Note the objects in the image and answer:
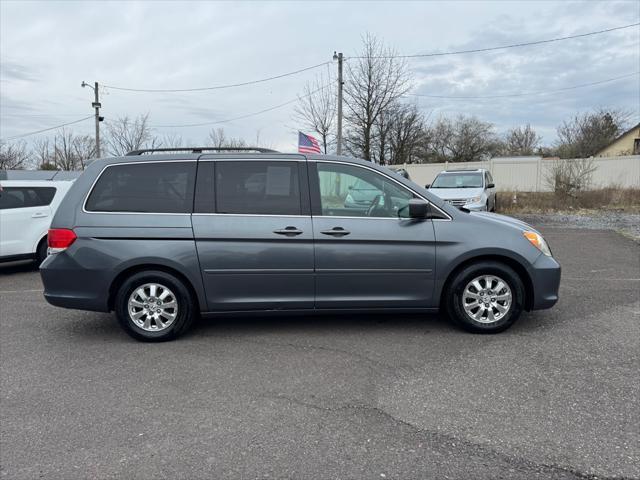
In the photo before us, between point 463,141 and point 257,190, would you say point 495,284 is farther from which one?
point 463,141

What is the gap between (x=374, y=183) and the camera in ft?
15.7

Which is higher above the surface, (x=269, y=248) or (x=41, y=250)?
(x=269, y=248)

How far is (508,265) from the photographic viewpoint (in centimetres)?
480

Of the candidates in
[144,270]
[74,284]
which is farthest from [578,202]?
[74,284]

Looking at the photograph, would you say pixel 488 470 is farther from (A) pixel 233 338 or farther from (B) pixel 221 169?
(B) pixel 221 169

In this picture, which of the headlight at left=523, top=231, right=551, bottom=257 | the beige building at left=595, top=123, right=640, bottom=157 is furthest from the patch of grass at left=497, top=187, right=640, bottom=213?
the beige building at left=595, top=123, right=640, bottom=157

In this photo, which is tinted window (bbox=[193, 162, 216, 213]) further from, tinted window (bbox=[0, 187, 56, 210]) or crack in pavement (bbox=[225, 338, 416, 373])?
tinted window (bbox=[0, 187, 56, 210])

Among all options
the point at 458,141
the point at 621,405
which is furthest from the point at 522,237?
the point at 458,141

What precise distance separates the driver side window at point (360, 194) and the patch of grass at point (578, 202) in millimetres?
15472

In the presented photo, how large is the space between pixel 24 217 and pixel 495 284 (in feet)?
26.4

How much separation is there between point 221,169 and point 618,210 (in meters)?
18.9

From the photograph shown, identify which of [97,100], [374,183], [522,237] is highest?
[97,100]

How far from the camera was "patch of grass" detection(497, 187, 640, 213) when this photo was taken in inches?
755

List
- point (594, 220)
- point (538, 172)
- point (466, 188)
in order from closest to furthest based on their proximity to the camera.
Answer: point (466, 188) → point (594, 220) → point (538, 172)
